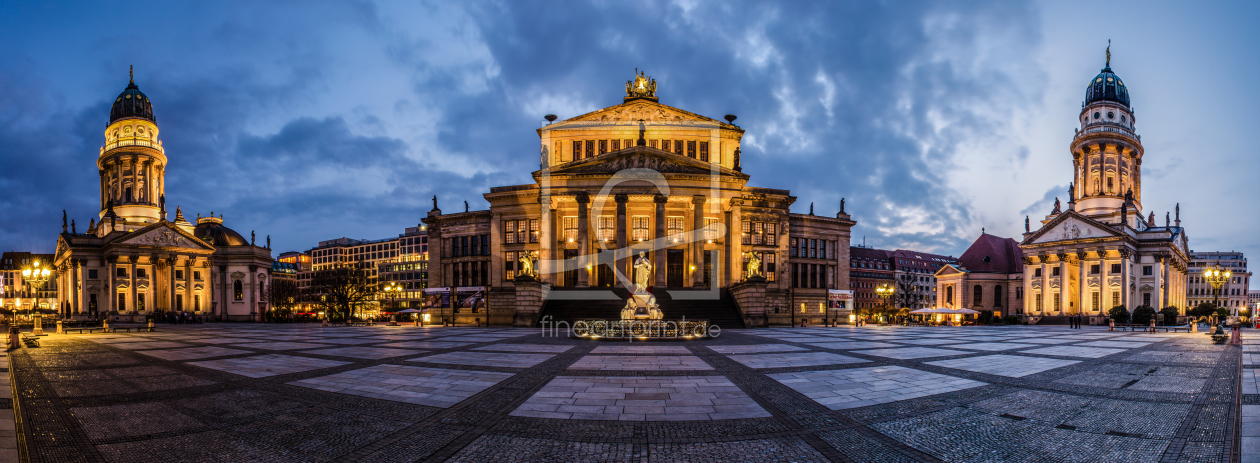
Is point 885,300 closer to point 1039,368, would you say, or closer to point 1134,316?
point 1134,316

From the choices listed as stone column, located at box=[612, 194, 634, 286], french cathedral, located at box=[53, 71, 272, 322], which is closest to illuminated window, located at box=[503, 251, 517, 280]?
stone column, located at box=[612, 194, 634, 286]

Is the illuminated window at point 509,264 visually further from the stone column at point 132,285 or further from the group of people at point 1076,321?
the group of people at point 1076,321

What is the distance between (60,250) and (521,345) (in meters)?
88.7

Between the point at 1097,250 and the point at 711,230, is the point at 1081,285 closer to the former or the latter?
the point at 1097,250

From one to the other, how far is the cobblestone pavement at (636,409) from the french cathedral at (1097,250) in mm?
55420

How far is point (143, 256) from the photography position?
6588 cm

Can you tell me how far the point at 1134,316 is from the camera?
56.2 metres

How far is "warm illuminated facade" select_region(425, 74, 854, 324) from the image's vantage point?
4506cm

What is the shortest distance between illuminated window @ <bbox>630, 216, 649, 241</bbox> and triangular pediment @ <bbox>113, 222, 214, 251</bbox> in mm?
55713

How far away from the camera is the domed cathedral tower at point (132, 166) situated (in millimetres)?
74312

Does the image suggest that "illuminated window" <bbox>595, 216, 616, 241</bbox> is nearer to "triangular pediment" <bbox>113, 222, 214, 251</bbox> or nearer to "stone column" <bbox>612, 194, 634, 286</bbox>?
"stone column" <bbox>612, 194, 634, 286</bbox>

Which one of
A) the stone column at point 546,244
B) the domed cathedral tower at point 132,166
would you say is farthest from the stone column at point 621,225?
the domed cathedral tower at point 132,166

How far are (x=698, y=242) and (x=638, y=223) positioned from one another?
6835 mm

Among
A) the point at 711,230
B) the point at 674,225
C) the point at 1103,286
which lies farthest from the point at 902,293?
the point at 711,230
